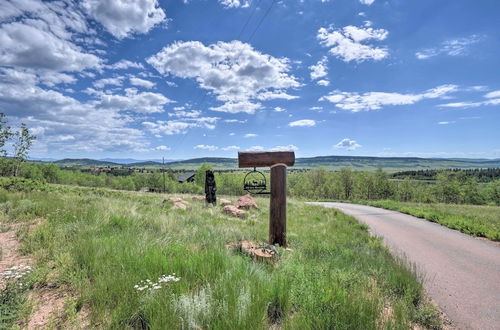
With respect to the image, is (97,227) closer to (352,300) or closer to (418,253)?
(352,300)

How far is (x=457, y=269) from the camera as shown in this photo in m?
6.30

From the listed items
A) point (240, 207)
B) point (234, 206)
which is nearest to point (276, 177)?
point (234, 206)

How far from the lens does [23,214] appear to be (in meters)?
7.53

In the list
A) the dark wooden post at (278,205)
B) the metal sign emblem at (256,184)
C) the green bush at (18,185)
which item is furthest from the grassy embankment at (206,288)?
the green bush at (18,185)

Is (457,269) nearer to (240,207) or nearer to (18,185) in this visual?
(240,207)

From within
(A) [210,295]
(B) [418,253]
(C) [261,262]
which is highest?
(A) [210,295]

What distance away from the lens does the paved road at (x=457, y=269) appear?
426 cm

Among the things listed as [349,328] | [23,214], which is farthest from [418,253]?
[23,214]

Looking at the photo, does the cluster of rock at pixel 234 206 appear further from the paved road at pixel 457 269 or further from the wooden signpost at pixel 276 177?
the paved road at pixel 457 269

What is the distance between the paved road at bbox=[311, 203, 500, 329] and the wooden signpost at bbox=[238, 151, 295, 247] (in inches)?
119

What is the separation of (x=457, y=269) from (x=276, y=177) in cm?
519

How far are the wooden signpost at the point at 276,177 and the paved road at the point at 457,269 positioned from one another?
303 centimetres

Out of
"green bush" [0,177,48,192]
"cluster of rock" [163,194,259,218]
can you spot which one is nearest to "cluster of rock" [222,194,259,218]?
"cluster of rock" [163,194,259,218]

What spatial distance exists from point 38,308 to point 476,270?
9103 millimetres
